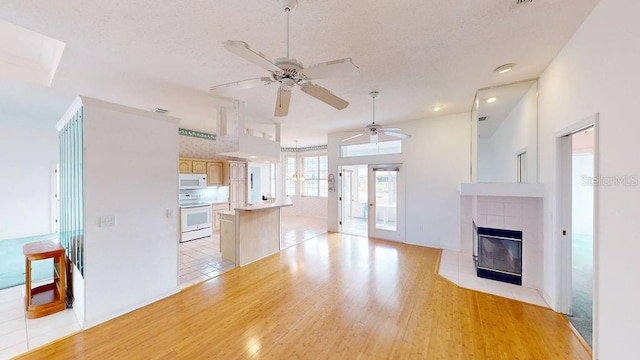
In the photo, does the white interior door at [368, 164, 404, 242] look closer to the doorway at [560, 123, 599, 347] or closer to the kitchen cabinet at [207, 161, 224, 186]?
the doorway at [560, 123, 599, 347]

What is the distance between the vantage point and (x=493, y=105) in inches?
145

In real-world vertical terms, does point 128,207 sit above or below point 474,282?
above

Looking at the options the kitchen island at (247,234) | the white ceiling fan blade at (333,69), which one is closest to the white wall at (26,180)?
the kitchen island at (247,234)

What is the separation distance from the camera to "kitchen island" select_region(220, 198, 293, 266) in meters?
4.23

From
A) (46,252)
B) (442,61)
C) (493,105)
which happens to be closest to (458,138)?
(493,105)

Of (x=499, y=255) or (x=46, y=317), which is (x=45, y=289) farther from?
(x=499, y=255)

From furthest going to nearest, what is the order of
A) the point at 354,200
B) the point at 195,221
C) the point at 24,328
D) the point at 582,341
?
the point at 354,200 → the point at 195,221 → the point at 24,328 → the point at 582,341

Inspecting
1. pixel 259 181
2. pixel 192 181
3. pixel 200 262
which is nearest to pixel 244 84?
pixel 200 262

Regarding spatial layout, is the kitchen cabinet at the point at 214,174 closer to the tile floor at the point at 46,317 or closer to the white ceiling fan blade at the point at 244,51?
the tile floor at the point at 46,317

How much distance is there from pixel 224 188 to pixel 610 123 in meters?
7.46

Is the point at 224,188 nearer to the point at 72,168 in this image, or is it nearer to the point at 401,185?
the point at 72,168

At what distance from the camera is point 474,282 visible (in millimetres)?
3539

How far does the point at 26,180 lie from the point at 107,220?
18.4 ft

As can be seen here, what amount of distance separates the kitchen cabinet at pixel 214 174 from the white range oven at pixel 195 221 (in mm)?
724
